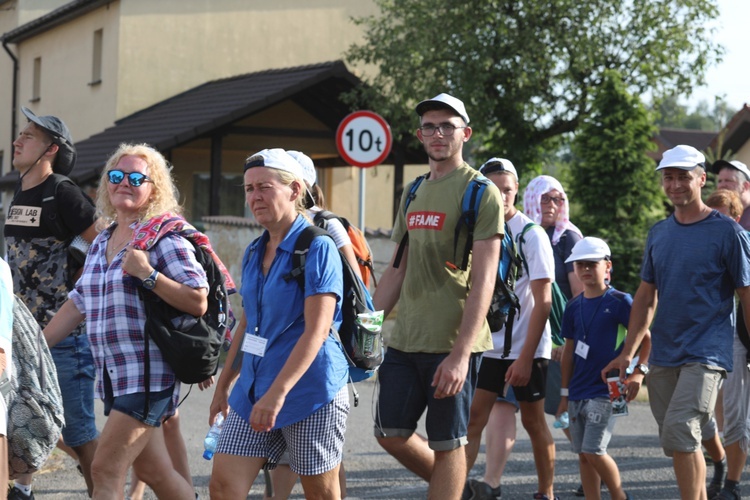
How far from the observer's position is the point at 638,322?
6.42 meters

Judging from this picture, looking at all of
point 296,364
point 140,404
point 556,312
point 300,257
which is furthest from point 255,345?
point 556,312

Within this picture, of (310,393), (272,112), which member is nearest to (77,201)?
(310,393)

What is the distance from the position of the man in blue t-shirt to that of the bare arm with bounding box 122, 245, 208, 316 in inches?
97.9

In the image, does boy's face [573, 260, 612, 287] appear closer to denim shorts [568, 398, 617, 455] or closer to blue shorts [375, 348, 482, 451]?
denim shorts [568, 398, 617, 455]

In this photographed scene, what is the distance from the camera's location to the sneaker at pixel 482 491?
704 cm

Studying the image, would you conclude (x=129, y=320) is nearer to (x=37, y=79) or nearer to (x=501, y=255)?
(x=501, y=255)

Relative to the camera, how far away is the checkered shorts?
4.58 m

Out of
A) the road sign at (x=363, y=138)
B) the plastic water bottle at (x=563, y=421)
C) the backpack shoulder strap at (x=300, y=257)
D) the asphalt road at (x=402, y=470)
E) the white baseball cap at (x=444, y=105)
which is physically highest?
the road sign at (x=363, y=138)

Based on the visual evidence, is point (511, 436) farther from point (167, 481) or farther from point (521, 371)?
point (167, 481)

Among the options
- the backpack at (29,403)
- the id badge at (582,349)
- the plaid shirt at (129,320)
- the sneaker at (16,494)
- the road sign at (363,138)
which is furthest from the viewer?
the road sign at (363,138)

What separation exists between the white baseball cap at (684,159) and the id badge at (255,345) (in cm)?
252

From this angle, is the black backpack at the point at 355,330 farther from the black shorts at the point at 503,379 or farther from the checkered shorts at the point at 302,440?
the black shorts at the point at 503,379

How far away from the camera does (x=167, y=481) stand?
206 inches

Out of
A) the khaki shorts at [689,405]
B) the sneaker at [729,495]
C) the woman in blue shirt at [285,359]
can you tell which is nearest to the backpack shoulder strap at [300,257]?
the woman in blue shirt at [285,359]
